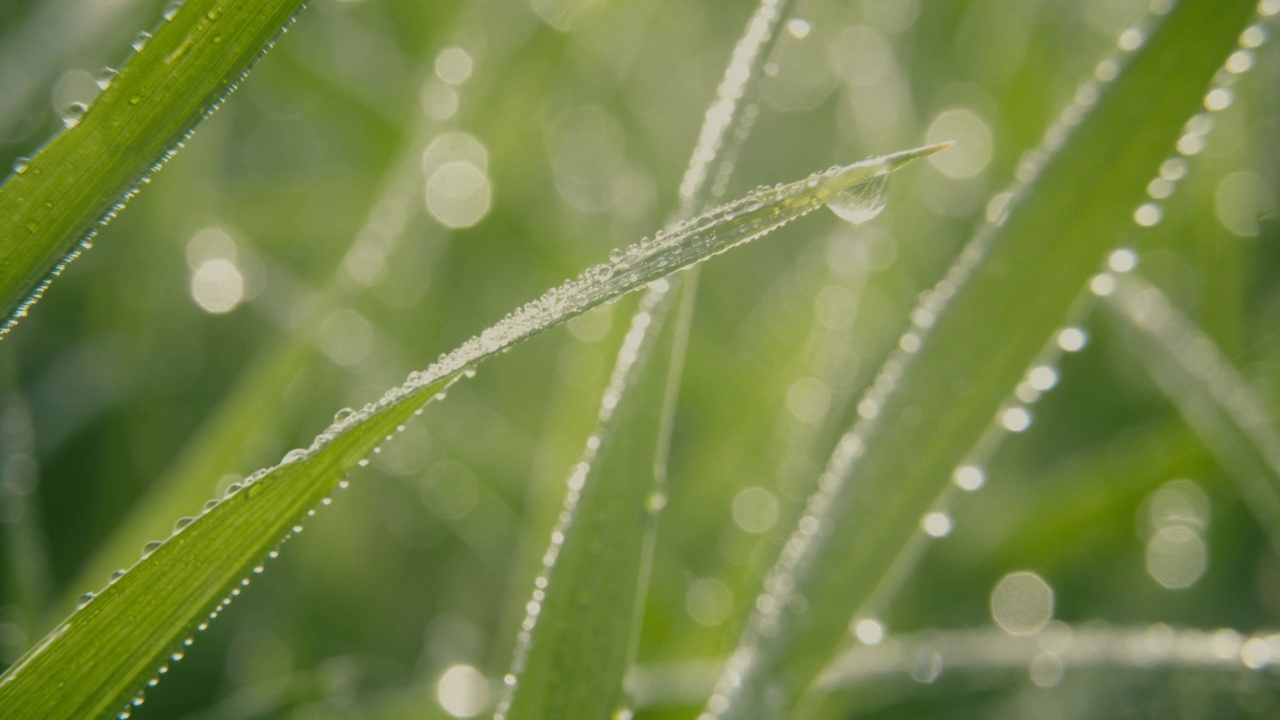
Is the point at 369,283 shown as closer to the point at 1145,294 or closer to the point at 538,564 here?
the point at 538,564

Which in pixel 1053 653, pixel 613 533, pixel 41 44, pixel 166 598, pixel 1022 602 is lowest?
pixel 166 598

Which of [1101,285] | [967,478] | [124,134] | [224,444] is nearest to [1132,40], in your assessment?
[1101,285]

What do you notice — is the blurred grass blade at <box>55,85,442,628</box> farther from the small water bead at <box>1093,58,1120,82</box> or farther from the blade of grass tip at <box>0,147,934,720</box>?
the small water bead at <box>1093,58,1120,82</box>

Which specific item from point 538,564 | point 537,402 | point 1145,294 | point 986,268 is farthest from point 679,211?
point 537,402

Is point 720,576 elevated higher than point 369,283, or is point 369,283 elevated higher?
point 369,283

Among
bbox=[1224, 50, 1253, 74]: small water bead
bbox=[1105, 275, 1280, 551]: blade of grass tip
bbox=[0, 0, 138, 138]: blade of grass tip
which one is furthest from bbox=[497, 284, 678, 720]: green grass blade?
bbox=[0, 0, 138, 138]: blade of grass tip

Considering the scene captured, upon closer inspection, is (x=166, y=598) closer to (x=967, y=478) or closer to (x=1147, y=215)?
(x=967, y=478)
